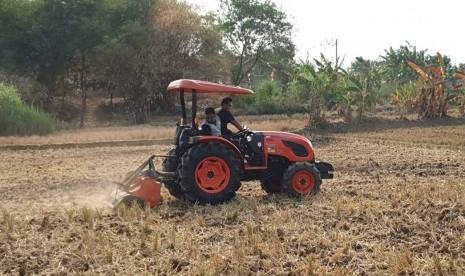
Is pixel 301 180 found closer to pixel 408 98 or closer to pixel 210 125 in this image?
pixel 210 125

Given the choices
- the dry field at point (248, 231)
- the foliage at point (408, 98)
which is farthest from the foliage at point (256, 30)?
the dry field at point (248, 231)

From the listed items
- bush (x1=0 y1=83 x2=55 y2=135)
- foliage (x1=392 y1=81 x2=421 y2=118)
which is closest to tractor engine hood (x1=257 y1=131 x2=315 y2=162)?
bush (x1=0 y1=83 x2=55 y2=135)

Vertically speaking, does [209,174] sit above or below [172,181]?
above

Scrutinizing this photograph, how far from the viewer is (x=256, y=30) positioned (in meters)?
41.1

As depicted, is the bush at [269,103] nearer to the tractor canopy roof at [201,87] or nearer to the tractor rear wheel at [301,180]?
the tractor rear wheel at [301,180]

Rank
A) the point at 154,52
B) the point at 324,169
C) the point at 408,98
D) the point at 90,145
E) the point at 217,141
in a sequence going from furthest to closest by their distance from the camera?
1. the point at 154,52
2. the point at 408,98
3. the point at 90,145
4. the point at 324,169
5. the point at 217,141

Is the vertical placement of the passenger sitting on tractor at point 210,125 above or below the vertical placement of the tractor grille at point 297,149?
above

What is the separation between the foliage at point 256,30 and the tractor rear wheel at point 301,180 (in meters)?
32.4

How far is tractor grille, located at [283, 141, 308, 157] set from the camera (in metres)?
8.77

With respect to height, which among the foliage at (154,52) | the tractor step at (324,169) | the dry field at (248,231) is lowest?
the dry field at (248,231)

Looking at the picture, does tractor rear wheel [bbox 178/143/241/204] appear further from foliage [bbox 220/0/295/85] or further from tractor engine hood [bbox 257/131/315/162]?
foliage [bbox 220/0/295/85]

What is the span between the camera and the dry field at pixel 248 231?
17.1ft

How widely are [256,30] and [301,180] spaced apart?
110 feet

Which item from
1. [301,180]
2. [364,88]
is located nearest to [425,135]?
[364,88]
